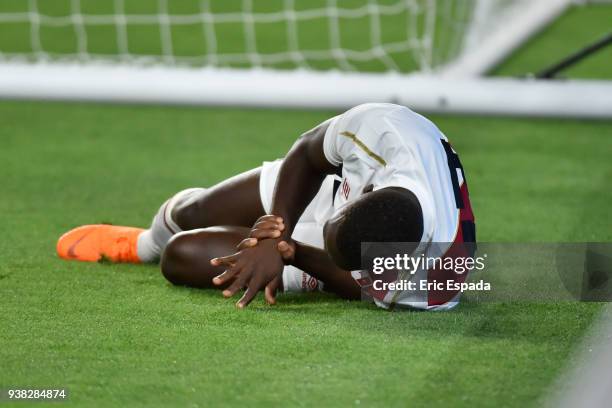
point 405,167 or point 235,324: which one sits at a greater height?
point 405,167

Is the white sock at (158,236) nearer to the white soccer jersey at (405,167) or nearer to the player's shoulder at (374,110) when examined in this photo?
the white soccer jersey at (405,167)

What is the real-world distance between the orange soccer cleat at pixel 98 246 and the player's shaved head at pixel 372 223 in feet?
3.45

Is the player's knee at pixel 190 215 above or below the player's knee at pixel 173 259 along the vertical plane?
above

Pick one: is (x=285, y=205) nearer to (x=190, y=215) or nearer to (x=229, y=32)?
(x=190, y=215)

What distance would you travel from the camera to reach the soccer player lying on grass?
242 centimetres

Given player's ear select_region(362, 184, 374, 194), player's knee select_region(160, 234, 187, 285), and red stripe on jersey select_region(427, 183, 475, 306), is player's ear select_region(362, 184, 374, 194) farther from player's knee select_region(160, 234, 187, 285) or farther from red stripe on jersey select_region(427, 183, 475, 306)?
player's knee select_region(160, 234, 187, 285)

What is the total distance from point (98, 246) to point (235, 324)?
87 centimetres

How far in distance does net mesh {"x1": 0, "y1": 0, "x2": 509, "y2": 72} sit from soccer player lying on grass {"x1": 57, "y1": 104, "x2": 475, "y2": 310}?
10.8 ft

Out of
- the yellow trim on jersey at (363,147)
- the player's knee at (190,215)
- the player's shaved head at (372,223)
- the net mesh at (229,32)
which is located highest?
the yellow trim on jersey at (363,147)

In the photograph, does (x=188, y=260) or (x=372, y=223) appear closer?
(x=372, y=223)

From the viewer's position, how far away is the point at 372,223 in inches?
92.8

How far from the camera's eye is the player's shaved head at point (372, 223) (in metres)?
2.36

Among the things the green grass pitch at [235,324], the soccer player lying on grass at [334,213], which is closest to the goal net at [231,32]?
the green grass pitch at [235,324]

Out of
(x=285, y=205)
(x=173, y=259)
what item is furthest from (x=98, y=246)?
(x=285, y=205)
